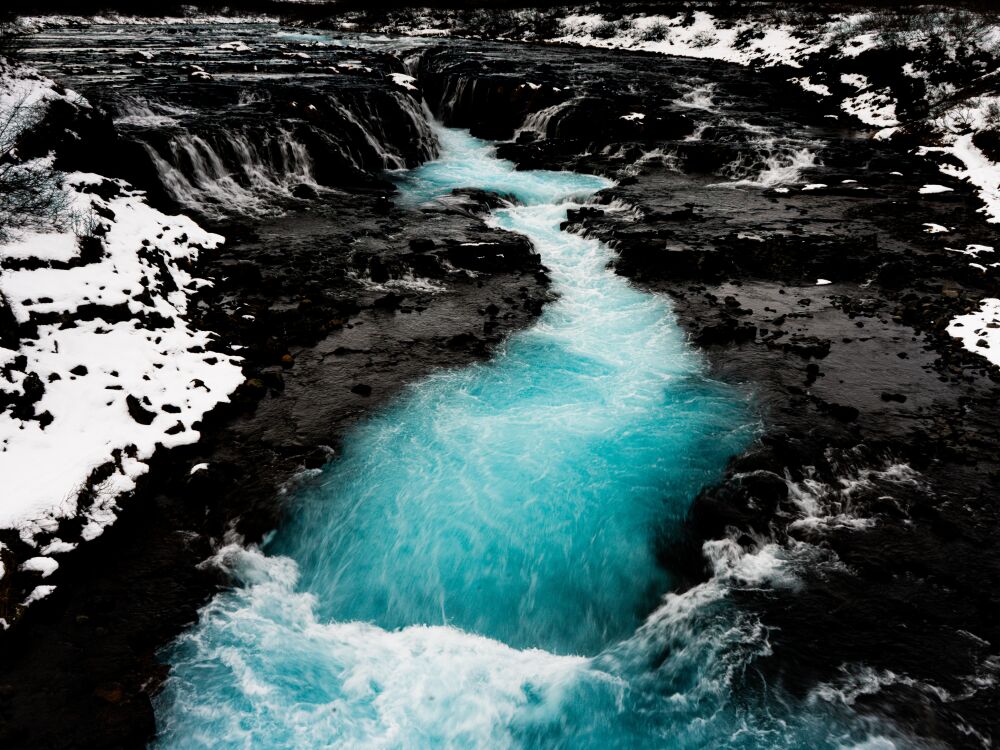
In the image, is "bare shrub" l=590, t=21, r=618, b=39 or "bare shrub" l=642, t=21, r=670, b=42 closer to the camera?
"bare shrub" l=642, t=21, r=670, b=42

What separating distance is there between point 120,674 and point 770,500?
7.86 metres

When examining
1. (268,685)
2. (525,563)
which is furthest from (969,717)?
(268,685)

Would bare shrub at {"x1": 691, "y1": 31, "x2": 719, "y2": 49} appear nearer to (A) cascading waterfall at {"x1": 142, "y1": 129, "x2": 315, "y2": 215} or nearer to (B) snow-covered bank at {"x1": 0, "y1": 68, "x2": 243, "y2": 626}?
(A) cascading waterfall at {"x1": 142, "y1": 129, "x2": 315, "y2": 215}

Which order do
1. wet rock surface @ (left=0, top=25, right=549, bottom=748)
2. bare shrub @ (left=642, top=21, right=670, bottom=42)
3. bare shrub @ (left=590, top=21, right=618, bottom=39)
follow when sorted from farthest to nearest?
bare shrub @ (left=590, top=21, right=618, bottom=39)
bare shrub @ (left=642, top=21, right=670, bottom=42)
wet rock surface @ (left=0, top=25, right=549, bottom=748)

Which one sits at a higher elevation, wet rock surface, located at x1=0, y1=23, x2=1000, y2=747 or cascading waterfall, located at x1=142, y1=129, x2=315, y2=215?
cascading waterfall, located at x1=142, y1=129, x2=315, y2=215

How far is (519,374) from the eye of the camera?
11.0 metres

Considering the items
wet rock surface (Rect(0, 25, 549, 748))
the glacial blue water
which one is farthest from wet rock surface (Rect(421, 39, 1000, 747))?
wet rock surface (Rect(0, 25, 549, 748))

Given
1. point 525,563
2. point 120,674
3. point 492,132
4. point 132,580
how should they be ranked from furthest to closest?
point 492,132 < point 525,563 < point 132,580 < point 120,674

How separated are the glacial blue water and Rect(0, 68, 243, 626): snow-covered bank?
2.12 meters

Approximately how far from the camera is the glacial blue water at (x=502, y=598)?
552 cm

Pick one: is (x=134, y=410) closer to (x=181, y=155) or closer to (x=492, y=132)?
(x=181, y=155)

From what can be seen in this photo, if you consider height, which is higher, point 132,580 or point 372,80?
point 372,80

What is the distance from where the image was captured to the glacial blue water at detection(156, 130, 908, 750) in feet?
18.1

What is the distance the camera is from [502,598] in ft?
22.6
